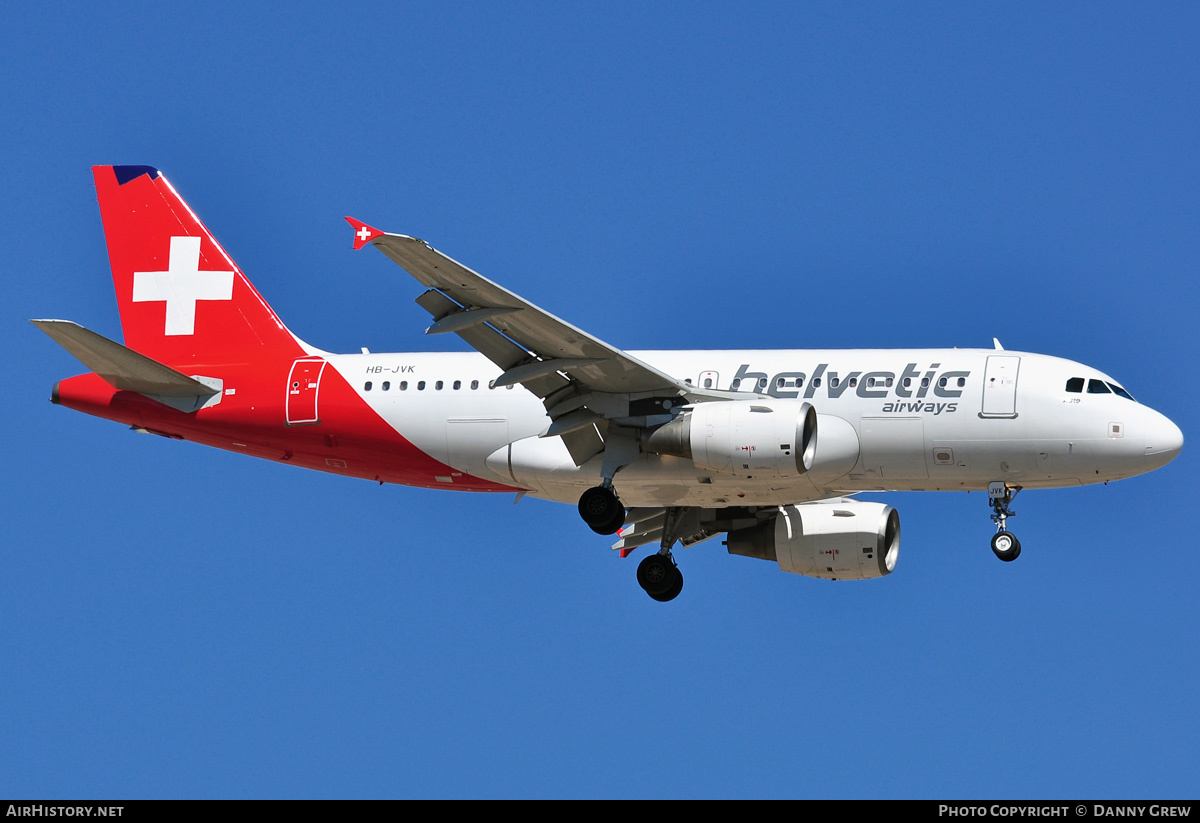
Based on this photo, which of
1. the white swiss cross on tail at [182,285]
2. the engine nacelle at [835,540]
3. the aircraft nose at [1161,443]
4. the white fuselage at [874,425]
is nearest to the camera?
the aircraft nose at [1161,443]

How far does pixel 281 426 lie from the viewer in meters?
35.7

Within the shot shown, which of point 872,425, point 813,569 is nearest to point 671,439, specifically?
point 872,425

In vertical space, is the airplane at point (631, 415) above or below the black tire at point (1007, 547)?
above

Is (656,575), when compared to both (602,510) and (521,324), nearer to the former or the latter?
(602,510)

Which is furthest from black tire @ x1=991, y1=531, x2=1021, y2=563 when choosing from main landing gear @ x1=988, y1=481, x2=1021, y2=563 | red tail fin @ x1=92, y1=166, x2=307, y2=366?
red tail fin @ x1=92, y1=166, x2=307, y2=366

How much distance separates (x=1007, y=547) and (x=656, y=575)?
7.42 m

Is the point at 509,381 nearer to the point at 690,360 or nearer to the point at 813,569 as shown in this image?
the point at 690,360

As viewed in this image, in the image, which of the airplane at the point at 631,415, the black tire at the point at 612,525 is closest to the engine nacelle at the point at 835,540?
the airplane at the point at 631,415

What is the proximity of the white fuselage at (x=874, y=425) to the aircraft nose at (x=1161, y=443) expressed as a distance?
1.1 inches

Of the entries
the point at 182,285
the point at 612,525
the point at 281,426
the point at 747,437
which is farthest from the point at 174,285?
the point at 747,437

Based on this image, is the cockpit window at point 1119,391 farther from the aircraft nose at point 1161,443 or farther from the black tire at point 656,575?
the black tire at point 656,575

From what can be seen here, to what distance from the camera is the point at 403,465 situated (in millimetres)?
35312

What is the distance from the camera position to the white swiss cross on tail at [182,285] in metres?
38.0

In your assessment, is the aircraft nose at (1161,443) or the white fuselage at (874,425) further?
the white fuselage at (874,425)
